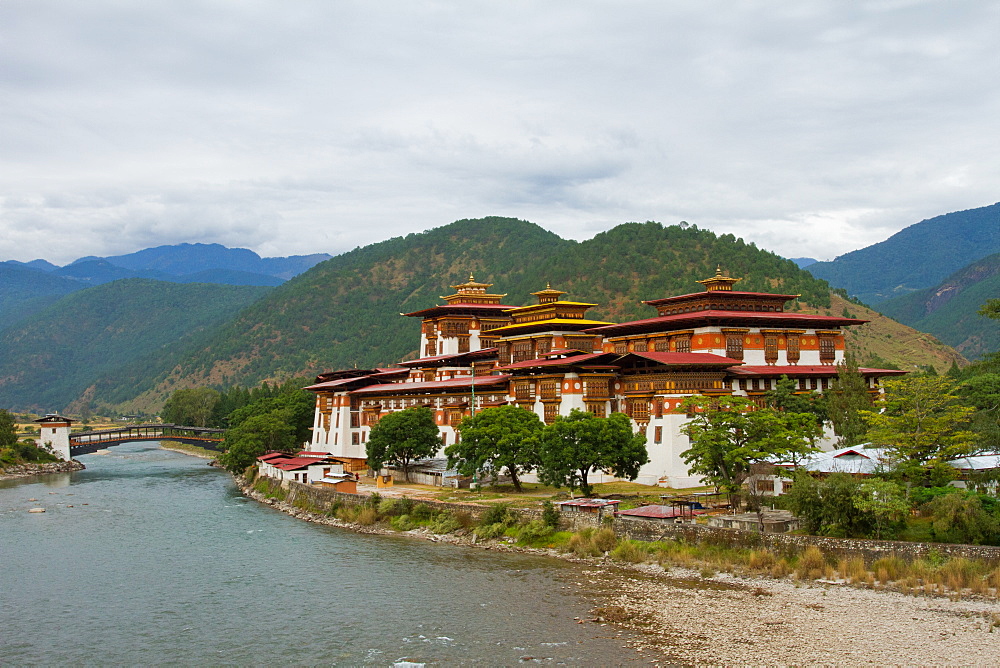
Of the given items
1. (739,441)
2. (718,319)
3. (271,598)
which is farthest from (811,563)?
(718,319)

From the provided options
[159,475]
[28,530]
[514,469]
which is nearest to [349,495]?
[514,469]

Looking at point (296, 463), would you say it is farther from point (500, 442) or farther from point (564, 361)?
point (564, 361)

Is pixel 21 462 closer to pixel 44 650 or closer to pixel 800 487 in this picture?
pixel 44 650

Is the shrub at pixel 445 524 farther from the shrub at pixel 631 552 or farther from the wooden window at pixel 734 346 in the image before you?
the wooden window at pixel 734 346

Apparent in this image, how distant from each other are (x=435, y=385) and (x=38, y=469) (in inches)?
2142

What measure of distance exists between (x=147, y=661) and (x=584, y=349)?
50924mm

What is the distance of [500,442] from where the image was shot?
202ft

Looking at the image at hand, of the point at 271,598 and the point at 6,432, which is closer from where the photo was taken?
the point at 271,598

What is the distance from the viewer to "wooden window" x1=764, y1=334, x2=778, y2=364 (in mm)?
72938

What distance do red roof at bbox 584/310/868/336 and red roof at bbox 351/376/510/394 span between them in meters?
9.20

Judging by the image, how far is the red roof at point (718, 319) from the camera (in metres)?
71.4

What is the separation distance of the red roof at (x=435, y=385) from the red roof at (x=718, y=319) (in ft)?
30.2

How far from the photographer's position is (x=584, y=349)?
266ft

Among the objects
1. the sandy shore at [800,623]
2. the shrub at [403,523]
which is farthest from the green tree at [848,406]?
the shrub at [403,523]
